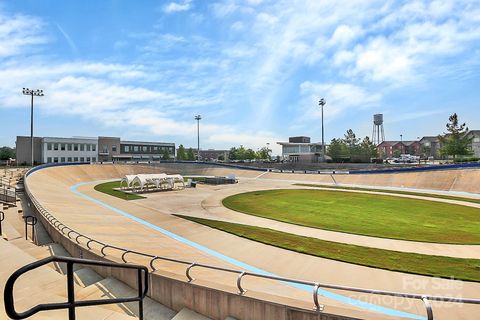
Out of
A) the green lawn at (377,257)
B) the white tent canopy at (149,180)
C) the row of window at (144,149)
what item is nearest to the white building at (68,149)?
the row of window at (144,149)

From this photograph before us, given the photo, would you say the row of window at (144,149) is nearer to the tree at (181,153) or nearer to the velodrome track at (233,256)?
the tree at (181,153)

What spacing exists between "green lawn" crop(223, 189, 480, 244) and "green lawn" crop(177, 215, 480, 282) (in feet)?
10.2

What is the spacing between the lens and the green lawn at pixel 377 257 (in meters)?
10.3

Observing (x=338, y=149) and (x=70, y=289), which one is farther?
(x=338, y=149)

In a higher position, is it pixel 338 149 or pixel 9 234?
pixel 338 149

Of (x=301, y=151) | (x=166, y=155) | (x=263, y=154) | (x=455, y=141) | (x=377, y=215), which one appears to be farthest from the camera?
(x=263, y=154)

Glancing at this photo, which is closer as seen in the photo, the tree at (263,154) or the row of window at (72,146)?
the row of window at (72,146)

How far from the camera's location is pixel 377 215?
20922 mm

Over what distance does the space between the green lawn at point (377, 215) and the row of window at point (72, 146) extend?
59945mm

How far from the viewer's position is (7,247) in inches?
396

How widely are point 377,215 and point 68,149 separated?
74.9 meters

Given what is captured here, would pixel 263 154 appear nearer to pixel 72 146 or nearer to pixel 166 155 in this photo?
pixel 166 155

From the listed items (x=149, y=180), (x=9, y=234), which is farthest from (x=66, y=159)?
(x=9, y=234)

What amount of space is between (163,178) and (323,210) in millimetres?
22673
